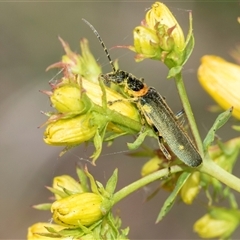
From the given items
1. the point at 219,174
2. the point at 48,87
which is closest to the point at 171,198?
the point at 219,174

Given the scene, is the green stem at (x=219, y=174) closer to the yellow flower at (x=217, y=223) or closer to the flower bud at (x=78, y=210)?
the flower bud at (x=78, y=210)

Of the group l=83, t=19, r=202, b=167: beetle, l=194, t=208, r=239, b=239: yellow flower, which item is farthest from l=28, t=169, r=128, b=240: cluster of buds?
l=194, t=208, r=239, b=239: yellow flower

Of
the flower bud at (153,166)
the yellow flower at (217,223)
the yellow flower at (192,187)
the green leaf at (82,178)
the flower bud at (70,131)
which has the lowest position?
the yellow flower at (217,223)

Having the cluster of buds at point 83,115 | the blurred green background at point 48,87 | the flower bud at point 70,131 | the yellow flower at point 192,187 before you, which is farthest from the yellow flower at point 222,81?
the blurred green background at point 48,87

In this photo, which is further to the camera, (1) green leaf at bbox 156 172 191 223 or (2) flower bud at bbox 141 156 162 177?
(2) flower bud at bbox 141 156 162 177

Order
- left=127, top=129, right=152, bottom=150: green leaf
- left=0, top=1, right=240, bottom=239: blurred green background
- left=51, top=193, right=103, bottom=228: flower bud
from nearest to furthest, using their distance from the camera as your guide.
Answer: left=127, top=129, right=152, bottom=150: green leaf
left=51, top=193, right=103, bottom=228: flower bud
left=0, top=1, right=240, bottom=239: blurred green background

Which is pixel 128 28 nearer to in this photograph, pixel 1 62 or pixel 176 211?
pixel 1 62

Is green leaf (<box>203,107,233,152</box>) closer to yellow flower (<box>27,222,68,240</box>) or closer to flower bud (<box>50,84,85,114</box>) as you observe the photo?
flower bud (<box>50,84,85,114</box>)

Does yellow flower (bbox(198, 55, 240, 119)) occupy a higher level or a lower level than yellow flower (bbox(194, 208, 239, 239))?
higher
